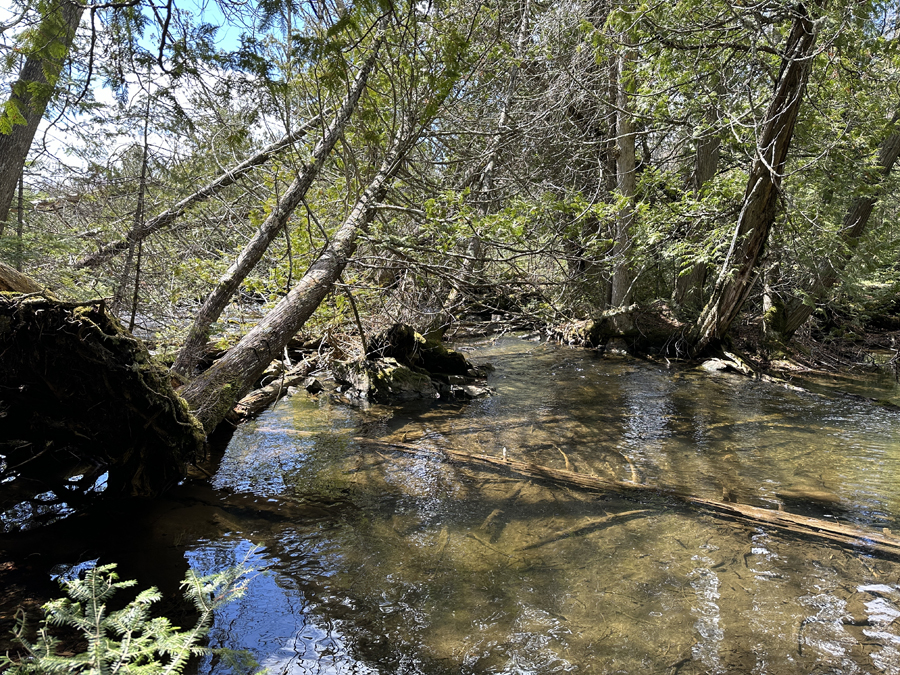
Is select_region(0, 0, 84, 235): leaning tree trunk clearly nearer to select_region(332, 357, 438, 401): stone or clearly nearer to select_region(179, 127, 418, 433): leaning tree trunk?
select_region(179, 127, 418, 433): leaning tree trunk

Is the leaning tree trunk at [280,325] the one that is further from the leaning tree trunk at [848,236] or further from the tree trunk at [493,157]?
the leaning tree trunk at [848,236]

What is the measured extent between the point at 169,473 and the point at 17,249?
3999mm

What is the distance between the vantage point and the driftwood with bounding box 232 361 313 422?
20.9ft

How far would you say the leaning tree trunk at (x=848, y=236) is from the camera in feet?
30.8

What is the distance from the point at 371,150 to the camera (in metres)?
5.94

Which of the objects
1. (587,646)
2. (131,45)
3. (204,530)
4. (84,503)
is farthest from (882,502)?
(131,45)

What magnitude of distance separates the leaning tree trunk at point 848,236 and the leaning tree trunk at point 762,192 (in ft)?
3.78

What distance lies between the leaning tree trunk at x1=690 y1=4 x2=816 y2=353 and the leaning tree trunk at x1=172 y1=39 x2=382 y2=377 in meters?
5.06

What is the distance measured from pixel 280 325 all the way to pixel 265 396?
212cm

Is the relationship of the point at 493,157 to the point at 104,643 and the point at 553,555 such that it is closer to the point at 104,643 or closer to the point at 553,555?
the point at 553,555

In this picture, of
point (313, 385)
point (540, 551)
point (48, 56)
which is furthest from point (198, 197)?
point (540, 551)

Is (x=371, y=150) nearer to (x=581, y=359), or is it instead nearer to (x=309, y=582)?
(x=309, y=582)

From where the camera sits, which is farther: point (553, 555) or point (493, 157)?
point (493, 157)

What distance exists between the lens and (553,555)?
11.2ft
